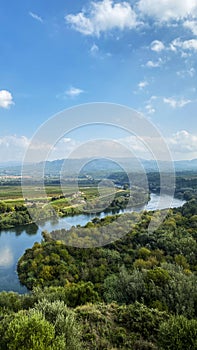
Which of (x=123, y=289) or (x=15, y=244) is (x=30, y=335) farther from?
(x=15, y=244)

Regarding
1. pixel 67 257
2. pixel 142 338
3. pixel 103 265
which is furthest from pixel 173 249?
pixel 142 338

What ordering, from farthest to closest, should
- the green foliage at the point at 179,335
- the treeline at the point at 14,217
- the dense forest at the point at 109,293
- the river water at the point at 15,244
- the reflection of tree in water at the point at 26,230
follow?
the treeline at the point at 14,217
the reflection of tree in water at the point at 26,230
the river water at the point at 15,244
the dense forest at the point at 109,293
the green foliage at the point at 179,335

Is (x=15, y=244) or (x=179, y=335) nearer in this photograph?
(x=179, y=335)

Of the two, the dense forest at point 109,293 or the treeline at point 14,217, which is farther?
the treeline at point 14,217

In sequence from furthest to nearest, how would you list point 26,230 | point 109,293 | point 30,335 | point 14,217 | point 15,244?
point 14,217 → point 26,230 → point 15,244 → point 109,293 → point 30,335

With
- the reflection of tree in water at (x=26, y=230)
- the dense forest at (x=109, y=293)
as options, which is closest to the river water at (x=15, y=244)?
the reflection of tree in water at (x=26, y=230)

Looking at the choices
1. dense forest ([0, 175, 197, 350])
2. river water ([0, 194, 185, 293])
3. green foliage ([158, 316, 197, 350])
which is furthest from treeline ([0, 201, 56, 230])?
green foliage ([158, 316, 197, 350])

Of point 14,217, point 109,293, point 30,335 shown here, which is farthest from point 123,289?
point 14,217

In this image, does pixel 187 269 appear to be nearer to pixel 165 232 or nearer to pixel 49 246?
pixel 165 232

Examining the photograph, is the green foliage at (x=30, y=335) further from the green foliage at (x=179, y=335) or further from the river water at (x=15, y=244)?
the river water at (x=15, y=244)

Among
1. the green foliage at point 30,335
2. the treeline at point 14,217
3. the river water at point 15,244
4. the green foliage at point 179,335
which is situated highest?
the green foliage at point 30,335
